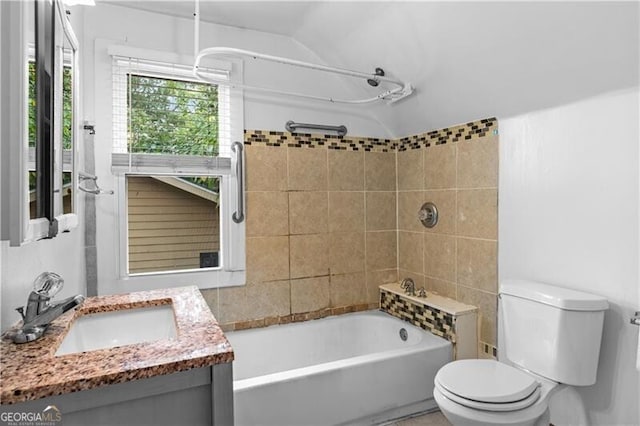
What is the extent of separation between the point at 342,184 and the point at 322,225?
13.8 inches

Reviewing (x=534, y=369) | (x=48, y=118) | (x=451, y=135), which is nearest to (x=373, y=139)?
(x=451, y=135)

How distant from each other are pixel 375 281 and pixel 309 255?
0.62 meters

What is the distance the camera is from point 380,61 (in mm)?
2398

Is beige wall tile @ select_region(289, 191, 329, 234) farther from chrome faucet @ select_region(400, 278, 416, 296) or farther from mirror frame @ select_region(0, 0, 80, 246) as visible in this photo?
mirror frame @ select_region(0, 0, 80, 246)

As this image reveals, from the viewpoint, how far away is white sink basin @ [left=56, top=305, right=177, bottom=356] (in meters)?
1.42

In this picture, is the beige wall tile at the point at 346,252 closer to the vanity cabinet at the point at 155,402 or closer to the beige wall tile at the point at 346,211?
the beige wall tile at the point at 346,211

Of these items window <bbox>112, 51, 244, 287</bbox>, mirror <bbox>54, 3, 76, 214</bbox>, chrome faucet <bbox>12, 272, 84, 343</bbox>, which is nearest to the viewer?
chrome faucet <bbox>12, 272, 84, 343</bbox>

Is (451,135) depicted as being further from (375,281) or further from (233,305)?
(233,305)

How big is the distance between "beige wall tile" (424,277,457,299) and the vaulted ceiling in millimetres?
1109

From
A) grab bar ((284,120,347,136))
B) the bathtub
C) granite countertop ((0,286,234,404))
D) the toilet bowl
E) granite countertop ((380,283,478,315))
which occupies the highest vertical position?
grab bar ((284,120,347,136))

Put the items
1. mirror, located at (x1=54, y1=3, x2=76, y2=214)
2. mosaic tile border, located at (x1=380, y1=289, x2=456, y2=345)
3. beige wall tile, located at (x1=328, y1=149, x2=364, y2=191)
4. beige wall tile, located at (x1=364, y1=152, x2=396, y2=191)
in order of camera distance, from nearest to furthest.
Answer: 1. mirror, located at (x1=54, y1=3, x2=76, y2=214)
2. mosaic tile border, located at (x1=380, y1=289, x2=456, y2=345)
3. beige wall tile, located at (x1=328, y1=149, x2=364, y2=191)
4. beige wall tile, located at (x1=364, y1=152, x2=396, y2=191)

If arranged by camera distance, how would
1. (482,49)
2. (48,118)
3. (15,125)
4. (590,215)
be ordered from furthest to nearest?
(482,49)
(590,215)
(48,118)
(15,125)

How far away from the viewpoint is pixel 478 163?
2375 mm

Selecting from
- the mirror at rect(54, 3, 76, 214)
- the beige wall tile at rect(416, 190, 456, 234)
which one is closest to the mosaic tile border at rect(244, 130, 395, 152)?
the beige wall tile at rect(416, 190, 456, 234)
